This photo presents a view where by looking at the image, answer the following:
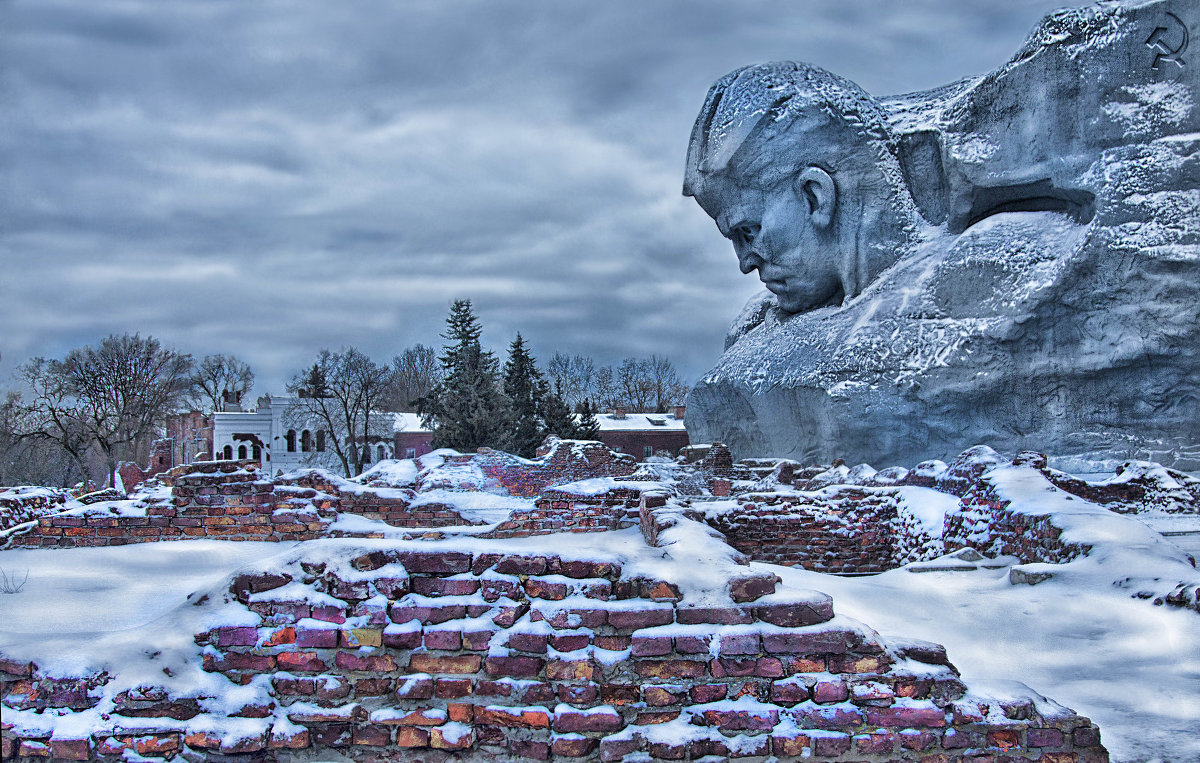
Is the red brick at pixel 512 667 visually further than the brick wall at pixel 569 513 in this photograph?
No

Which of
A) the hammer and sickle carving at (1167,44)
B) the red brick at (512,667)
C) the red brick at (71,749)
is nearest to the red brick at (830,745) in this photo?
the red brick at (512,667)

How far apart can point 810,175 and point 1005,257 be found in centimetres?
567

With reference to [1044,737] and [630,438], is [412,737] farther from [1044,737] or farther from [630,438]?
[630,438]

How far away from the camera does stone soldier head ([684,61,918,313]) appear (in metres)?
21.3

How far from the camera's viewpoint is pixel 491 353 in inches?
1377

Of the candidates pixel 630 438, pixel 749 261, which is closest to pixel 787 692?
pixel 749 261

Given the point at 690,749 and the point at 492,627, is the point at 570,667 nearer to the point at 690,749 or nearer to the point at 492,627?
the point at 492,627

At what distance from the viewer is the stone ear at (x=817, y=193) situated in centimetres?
2145

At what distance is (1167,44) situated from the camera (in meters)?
17.4

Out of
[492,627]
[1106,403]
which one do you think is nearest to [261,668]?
[492,627]

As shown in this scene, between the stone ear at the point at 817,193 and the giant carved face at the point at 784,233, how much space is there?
3cm

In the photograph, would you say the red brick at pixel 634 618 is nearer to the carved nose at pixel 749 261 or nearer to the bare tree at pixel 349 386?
the carved nose at pixel 749 261

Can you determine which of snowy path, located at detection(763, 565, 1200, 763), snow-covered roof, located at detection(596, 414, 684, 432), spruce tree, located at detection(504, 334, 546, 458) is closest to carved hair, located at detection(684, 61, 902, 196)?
spruce tree, located at detection(504, 334, 546, 458)

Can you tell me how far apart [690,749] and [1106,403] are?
59.9 ft
